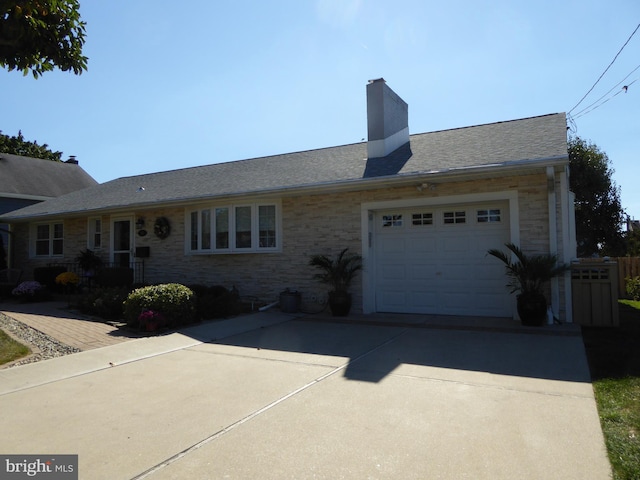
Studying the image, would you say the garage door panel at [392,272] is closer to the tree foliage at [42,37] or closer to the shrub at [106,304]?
the shrub at [106,304]

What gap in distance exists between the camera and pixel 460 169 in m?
8.48

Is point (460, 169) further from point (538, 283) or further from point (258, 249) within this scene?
point (258, 249)

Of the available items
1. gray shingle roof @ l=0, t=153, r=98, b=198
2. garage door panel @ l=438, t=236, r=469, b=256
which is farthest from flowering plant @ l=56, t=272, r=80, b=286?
garage door panel @ l=438, t=236, r=469, b=256

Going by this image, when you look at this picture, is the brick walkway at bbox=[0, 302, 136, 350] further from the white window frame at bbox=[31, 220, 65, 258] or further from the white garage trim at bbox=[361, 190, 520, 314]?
the white garage trim at bbox=[361, 190, 520, 314]

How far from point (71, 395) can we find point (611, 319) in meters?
8.82

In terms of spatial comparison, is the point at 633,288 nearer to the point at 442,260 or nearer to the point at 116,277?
the point at 442,260

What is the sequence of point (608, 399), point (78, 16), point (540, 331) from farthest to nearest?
point (540, 331), point (78, 16), point (608, 399)

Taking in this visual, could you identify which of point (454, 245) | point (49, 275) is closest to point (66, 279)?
point (49, 275)

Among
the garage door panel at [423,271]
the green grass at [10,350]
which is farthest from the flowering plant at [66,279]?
the garage door panel at [423,271]

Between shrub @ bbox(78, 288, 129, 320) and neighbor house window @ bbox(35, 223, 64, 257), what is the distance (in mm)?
7346

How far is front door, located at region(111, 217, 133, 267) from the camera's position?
14.2 m

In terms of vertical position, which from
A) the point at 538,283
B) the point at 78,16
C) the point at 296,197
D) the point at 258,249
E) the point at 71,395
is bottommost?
the point at 71,395

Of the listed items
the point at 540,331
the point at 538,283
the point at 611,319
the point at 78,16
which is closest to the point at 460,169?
the point at 538,283

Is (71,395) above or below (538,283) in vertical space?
below
